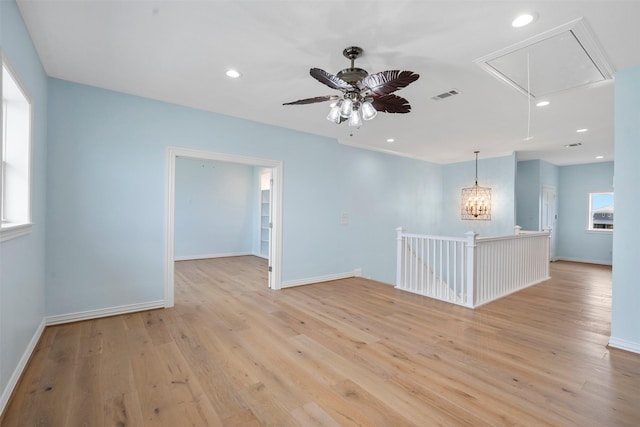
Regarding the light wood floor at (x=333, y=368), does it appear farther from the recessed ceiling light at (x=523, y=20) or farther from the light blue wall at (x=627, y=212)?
the recessed ceiling light at (x=523, y=20)

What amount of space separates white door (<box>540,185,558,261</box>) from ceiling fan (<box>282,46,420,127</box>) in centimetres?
684

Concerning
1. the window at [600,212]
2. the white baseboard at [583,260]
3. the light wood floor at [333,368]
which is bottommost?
the light wood floor at [333,368]

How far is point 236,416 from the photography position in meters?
1.83

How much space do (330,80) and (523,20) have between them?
141 centimetres

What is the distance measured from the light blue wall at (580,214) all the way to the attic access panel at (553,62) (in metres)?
6.29

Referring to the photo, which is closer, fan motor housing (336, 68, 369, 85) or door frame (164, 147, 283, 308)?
fan motor housing (336, 68, 369, 85)

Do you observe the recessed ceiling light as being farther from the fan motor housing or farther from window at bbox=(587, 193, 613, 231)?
window at bbox=(587, 193, 613, 231)

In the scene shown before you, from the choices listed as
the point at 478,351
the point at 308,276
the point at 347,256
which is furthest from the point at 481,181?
the point at 478,351

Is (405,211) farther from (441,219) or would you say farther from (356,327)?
(356,327)

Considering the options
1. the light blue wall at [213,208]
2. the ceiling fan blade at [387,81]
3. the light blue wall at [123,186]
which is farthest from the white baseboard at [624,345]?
the light blue wall at [213,208]

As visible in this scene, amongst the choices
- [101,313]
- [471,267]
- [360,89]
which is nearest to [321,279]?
[471,267]

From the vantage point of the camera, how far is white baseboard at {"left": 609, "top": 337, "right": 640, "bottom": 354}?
8.75 feet

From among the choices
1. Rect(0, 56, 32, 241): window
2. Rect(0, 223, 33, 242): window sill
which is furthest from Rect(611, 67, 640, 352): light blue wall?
Rect(0, 56, 32, 241): window

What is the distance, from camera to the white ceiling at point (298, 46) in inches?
81.2
